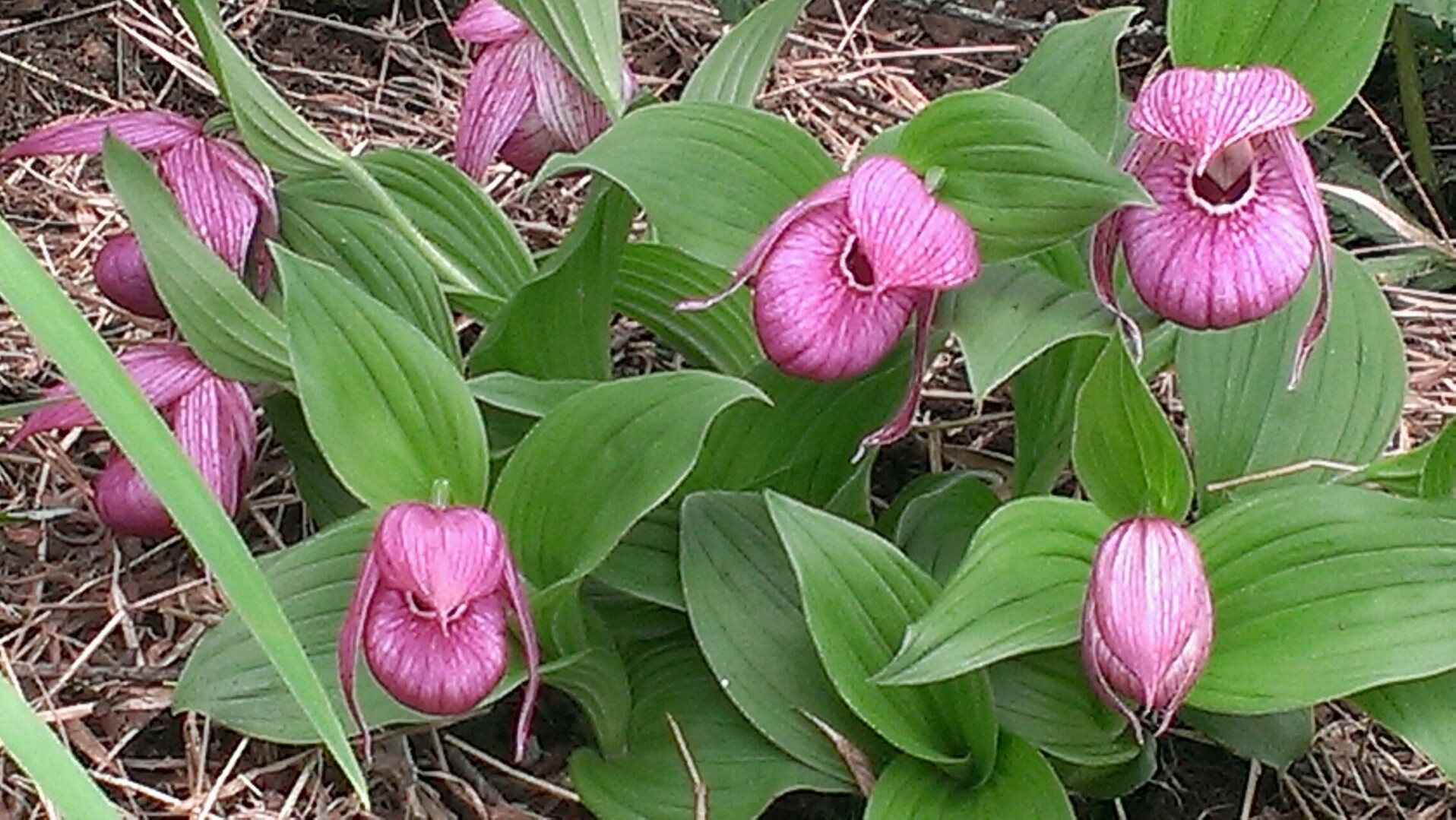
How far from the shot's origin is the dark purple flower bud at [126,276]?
124 centimetres

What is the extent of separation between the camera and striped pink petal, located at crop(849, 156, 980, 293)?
0.97 m

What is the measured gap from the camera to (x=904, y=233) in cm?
97

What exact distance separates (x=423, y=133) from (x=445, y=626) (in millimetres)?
1041

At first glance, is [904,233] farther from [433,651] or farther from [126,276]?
[126,276]

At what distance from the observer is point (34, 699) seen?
4.36 feet

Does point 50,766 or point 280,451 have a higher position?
point 50,766

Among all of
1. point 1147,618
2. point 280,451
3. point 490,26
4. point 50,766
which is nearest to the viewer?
point 50,766

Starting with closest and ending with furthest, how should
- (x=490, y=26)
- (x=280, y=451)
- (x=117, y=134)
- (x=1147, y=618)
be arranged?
(x=1147, y=618) < (x=117, y=134) < (x=490, y=26) < (x=280, y=451)

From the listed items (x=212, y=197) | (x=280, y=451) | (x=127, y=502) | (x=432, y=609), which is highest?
(x=212, y=197)

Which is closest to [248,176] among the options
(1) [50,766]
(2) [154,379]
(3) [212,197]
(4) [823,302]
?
(3) [212,197]

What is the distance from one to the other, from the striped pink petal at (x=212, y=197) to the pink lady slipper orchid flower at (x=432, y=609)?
313mm

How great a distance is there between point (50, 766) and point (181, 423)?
0.55m

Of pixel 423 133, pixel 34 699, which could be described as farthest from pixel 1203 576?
pixel 423 133

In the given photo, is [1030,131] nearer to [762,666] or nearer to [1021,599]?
[1021,599]
